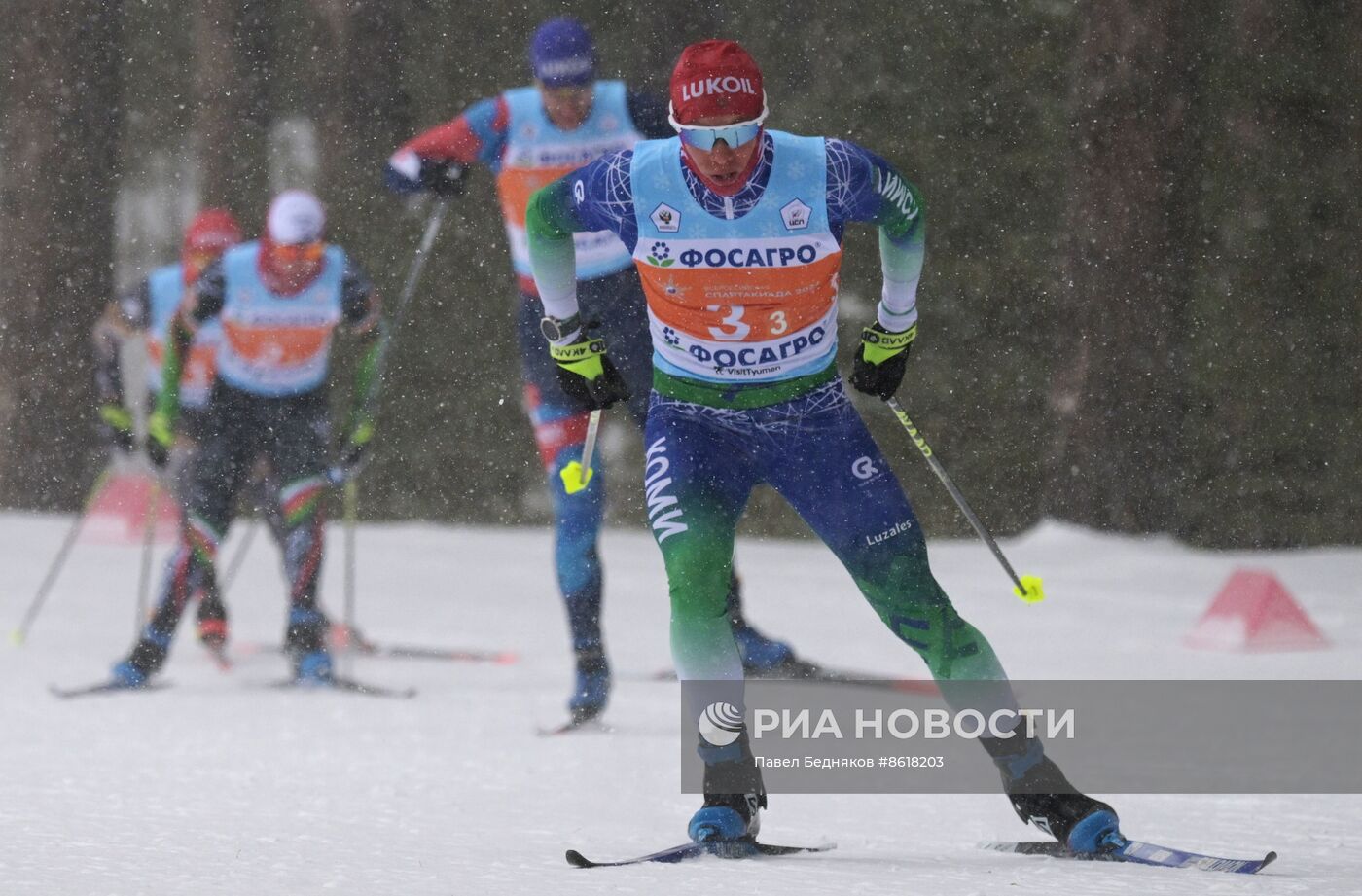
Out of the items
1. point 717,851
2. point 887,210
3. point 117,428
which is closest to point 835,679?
point 717,851

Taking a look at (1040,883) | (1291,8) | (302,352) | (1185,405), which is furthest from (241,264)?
(1291,8)

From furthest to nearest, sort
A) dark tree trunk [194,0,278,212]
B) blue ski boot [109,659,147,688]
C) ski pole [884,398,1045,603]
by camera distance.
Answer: dark tree trunk [194,0,278,212]
blue ski boot [109,659,147,688]
ski pole [884,398,1045,603]

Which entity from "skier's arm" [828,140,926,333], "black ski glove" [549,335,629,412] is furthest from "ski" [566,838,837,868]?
"skier's arm" [828,140,926,333]

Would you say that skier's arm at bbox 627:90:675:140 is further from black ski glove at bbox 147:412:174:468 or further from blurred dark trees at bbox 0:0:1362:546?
blurred dark trees at bbox 0:0:1362:546

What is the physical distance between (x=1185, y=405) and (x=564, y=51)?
19.0 feet

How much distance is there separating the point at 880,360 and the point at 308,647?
3.82 m

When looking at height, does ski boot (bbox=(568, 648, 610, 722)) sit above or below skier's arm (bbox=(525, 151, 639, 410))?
below

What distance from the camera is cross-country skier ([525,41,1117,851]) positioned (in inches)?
159

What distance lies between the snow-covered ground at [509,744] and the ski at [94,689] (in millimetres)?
73

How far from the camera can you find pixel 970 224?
11406 millimetres

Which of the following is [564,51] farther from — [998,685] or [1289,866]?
[1289,866]

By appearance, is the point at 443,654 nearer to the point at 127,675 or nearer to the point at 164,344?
the point at 127,675

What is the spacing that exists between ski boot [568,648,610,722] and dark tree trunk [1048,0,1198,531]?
530cm

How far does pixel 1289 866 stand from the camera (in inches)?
154
